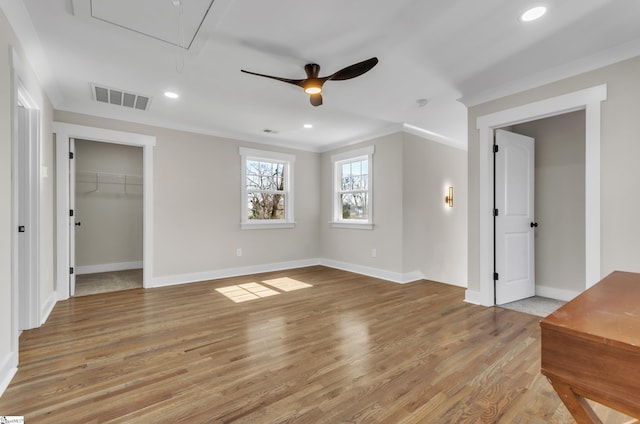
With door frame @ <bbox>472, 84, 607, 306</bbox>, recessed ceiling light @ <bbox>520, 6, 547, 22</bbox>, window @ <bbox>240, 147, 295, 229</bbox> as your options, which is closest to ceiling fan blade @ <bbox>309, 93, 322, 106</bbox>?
recessed ceiling light @ <bbox>520, 6, 547, 22</bbox>

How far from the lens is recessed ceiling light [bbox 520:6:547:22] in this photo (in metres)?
2.07

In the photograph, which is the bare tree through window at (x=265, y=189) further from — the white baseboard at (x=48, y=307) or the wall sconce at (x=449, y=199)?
the wall sconce at (x=449, y=199)

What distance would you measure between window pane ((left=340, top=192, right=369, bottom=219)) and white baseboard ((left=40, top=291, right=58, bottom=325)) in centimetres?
442

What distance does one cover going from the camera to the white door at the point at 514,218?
3.60 meters

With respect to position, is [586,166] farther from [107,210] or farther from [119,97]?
[107,210]

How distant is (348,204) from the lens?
235 inches

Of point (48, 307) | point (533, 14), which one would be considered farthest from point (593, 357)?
point (48, 307)

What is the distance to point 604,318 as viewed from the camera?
101 cm

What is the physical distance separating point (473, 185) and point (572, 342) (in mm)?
3084

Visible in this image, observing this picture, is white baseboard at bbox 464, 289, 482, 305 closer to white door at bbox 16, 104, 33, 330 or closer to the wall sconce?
the wall sconce

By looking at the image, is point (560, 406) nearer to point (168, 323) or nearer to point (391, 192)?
point (168, 323)

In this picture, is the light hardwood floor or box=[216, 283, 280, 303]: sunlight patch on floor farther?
box=[216, 283, 280, 303]: sunlight patch on floor

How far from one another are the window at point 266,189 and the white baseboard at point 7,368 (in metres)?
3.45

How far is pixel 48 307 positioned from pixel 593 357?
4480 mm
